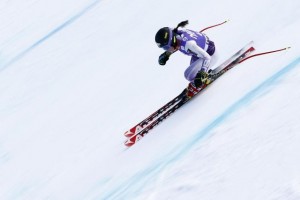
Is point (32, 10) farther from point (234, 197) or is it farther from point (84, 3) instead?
point (234, 197)

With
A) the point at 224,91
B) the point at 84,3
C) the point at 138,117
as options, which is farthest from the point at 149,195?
the point at 84,3

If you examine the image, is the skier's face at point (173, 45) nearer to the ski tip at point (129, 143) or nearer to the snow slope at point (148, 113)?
the snow slope at point (148, 113)

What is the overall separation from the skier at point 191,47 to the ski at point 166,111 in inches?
12.1

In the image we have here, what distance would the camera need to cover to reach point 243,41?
24.6 ft

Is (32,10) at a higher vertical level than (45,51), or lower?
higher

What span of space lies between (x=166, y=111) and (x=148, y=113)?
463mm

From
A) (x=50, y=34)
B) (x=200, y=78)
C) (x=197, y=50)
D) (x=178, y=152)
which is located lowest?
(x=178, y=152)

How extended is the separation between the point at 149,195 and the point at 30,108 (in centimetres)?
587

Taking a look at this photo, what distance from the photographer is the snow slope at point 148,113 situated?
429 cm

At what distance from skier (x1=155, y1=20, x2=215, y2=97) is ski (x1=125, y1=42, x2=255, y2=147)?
307 millimetres

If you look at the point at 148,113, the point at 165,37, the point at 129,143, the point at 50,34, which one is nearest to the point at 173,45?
the point at 165,37

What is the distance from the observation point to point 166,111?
21.5 ft

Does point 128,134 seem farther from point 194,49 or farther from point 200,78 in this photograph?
point 194,49

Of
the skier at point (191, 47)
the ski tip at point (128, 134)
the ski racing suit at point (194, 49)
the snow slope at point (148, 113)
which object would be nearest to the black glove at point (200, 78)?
the skier at point (191, 47)
